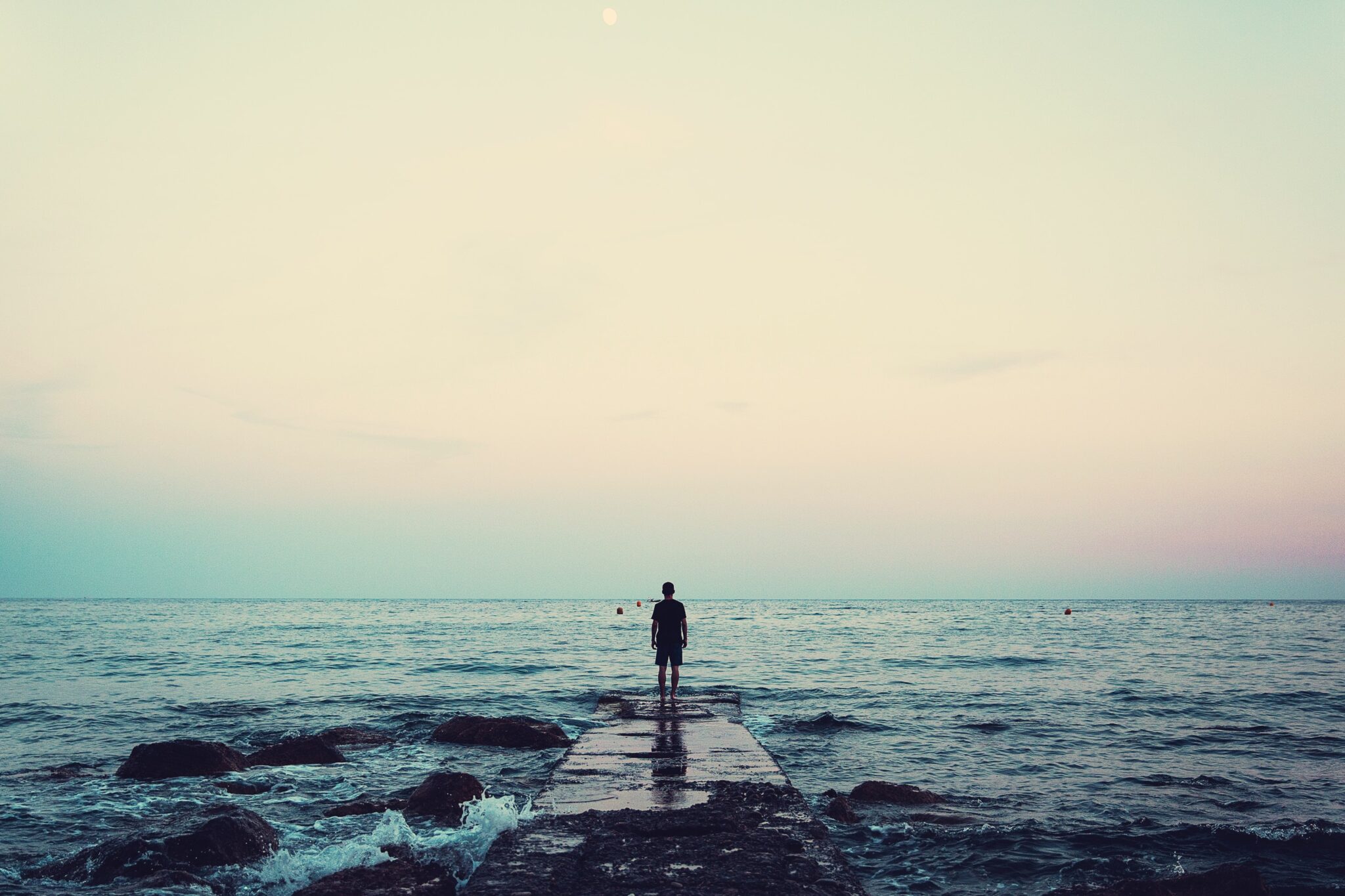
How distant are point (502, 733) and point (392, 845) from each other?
21.8ft

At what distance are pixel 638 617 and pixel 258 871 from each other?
7123 cm

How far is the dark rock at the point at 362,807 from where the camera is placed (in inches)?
399

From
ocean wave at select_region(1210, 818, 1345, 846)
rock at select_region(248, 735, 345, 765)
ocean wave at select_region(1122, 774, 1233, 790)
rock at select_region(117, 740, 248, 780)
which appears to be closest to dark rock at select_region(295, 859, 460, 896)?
rock at select_region(117, 740, 248, 780)

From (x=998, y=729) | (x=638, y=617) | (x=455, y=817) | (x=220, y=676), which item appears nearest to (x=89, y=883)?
(x=455, y=817)

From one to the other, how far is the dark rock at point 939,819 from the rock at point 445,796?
5307mm

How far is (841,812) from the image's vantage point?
10438mm

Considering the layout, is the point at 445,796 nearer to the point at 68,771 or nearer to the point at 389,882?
the point at 389,882

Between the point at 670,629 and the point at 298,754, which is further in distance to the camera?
the point at 670,629

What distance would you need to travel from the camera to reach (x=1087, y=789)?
12.2m

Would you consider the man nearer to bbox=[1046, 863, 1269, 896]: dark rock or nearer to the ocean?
the ocean

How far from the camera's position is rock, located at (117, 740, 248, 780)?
12219mm

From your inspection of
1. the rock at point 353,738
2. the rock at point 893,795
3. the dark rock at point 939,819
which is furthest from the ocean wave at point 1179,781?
the rock at point 353,738

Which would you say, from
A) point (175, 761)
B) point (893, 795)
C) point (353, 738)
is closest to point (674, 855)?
point (893, 795)

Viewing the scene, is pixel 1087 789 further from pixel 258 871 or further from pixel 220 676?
pixel 220 676
